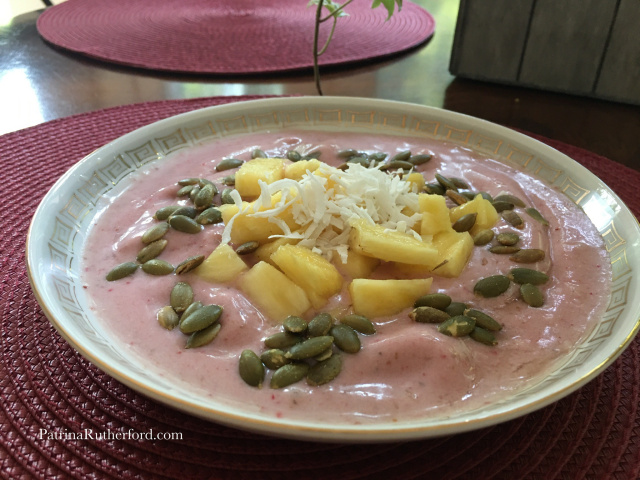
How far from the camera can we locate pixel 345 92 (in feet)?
10.9

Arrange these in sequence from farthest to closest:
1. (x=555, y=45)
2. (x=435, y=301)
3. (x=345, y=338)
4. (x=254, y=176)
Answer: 1. (x=555, y=45)
2. (x=254, y=176)
3. (x=435, y=301)
4. (x=345, y=338)

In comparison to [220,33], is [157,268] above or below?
below

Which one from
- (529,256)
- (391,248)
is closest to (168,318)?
(391,248)

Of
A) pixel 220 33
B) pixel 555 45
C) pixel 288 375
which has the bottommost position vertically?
pixel 288 375

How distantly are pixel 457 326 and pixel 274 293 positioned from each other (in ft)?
1.63

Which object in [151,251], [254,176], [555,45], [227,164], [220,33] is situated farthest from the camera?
[220,33]

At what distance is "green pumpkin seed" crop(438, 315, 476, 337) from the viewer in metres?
1.40

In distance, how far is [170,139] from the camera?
2.29 m

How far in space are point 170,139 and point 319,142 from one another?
646 millimetres

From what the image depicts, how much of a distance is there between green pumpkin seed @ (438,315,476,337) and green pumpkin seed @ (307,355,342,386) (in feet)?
0.98

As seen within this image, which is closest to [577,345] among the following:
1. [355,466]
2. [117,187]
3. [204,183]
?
[355,466]

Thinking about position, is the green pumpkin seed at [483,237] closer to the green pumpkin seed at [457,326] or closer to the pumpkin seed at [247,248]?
the green pumpkin seed at [457,326]

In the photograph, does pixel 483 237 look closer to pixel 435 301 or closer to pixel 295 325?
pixel 435 301

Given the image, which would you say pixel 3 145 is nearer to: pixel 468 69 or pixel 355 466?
pixel 355 466
